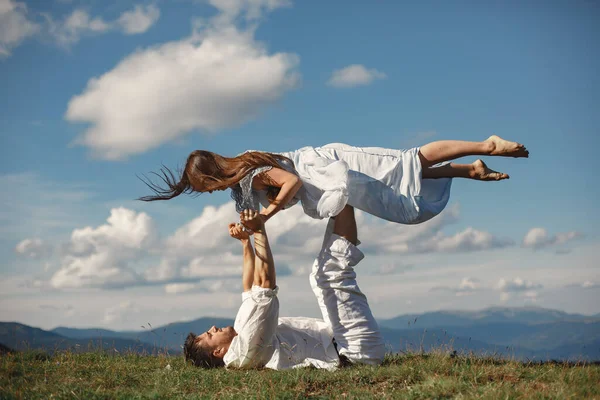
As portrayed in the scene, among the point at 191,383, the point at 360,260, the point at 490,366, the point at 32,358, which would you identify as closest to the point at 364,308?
the point at 360,260

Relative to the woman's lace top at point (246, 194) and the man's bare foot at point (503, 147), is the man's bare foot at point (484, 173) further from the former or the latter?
the woman's lace top at point (246, 194)

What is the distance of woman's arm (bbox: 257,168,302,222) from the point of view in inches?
304

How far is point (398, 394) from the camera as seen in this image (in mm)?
6047

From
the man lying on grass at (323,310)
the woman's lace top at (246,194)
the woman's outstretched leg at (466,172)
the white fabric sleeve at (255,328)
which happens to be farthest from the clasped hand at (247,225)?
the woman's outstretched leg at (466,172)

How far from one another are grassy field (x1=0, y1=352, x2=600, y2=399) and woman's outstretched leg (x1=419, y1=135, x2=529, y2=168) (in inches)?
106

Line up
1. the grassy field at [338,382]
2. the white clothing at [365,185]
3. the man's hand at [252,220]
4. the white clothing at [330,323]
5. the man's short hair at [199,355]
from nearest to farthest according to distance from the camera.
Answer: the grassy field at [338,382] → the man's hand at [252,220] → the white clothing at [330,323] → the white clothing at [365,185] → the man's short hair at [199,355]

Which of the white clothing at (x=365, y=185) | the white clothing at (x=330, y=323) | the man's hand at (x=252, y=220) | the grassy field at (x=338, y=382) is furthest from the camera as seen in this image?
the white clothing at (x=365, y=185)

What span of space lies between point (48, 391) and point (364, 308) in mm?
3985

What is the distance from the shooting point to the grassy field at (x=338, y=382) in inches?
238

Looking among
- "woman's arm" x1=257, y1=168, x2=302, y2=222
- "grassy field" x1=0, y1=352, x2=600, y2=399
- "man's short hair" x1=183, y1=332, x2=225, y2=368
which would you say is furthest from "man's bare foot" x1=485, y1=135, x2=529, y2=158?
"man's short hair" x1=183, y1=332, x2=225, y2=368

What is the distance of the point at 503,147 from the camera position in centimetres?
796

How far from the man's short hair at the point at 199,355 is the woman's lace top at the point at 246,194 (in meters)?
2.00

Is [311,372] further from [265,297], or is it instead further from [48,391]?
[48,391]

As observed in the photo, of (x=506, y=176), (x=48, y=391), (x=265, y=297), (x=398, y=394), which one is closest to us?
(x=398, y=394)
